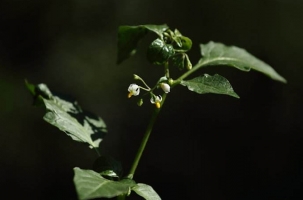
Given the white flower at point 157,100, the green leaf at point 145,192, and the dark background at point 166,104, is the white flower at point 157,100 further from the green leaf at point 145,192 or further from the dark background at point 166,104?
the dark background at point 166,104

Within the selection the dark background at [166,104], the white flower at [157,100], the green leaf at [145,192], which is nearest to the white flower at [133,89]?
the white flower at [157,100]

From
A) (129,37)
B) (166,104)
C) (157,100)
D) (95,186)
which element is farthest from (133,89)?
(166,104)

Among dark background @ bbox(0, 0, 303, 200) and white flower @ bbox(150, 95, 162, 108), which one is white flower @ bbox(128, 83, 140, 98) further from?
dark background @ bbox(0, 0, 303, 200)

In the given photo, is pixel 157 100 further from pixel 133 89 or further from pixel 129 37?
pixel 129 37

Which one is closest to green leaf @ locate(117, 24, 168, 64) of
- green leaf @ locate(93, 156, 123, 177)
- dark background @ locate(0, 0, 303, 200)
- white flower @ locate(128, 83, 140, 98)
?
white flower @ locate(128, 83, 140, 98)

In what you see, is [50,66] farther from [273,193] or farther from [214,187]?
[273,193]

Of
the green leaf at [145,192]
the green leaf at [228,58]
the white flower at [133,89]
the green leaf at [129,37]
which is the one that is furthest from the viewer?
the green leaf at [228,58]

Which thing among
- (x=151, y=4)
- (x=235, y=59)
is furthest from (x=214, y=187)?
(x=235, y=59)
